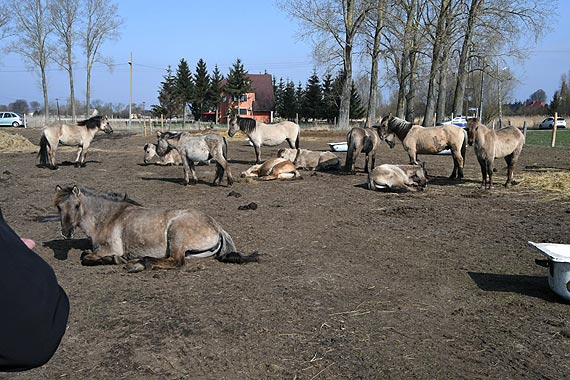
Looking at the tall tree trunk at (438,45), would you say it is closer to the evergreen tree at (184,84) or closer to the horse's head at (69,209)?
the horse's head at (69,209)

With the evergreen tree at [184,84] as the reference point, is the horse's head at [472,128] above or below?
below

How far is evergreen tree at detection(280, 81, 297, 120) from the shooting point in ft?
224

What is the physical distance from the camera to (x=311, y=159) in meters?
16.8

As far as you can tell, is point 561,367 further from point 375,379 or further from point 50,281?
point 50,281

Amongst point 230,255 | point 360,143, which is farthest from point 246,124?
point 230,255

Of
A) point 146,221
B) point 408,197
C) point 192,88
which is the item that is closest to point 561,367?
point 146,221

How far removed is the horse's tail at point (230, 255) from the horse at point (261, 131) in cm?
1156

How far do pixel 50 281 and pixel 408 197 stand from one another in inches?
423

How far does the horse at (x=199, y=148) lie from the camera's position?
12672mm

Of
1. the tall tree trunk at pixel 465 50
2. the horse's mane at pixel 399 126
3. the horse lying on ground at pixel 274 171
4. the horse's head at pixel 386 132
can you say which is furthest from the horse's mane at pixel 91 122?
the tall tree trunk at pixel 465 50

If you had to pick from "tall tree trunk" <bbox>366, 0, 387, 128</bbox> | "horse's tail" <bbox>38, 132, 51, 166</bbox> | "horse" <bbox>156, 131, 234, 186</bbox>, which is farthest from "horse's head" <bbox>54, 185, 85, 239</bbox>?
"tall tree trunk" <bbox>366, 0, 387, 128</bbox>

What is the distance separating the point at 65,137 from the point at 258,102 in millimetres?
60912

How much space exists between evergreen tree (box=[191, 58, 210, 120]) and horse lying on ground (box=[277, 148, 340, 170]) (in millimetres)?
51801

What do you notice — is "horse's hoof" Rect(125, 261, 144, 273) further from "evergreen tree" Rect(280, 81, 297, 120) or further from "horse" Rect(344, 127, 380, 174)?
"evergreen tree" Rect(280, 81, 297, 120)
